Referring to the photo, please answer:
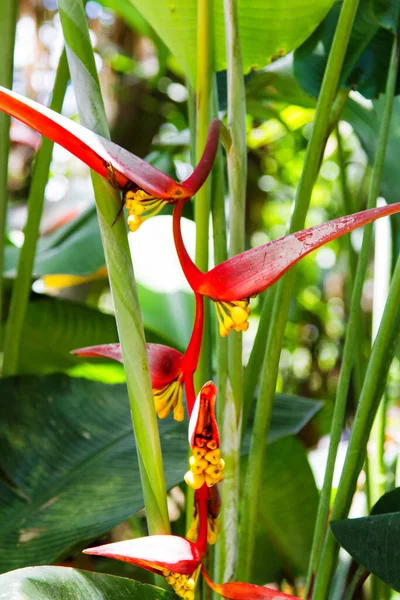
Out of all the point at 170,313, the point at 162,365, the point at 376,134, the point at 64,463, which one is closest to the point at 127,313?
the point at 162,365

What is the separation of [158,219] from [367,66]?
43 centimetres

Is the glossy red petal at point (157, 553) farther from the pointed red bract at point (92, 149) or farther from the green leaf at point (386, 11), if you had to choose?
the green leaf at point (386, 11)

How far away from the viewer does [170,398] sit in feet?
0.88

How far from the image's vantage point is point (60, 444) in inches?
19.8

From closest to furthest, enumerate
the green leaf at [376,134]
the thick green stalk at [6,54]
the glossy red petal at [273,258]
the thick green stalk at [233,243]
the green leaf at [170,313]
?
the glossy red petal at [273,258]
the thick green stalk at [233,243]
the thick green stalk at [6,54]
the green leaf at [376,134]
the green leaf at [170,313]

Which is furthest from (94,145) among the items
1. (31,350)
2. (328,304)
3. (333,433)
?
(328,304)

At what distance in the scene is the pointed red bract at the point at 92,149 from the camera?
0.70 ft

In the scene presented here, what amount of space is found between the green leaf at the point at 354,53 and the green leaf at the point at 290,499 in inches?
12.4

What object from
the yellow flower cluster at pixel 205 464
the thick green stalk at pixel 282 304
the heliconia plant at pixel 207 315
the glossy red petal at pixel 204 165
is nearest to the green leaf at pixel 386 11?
the heliconia plant at pixel 207 315

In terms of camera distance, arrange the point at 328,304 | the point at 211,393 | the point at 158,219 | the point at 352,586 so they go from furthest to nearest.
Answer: the point at 328,304
the point at 158,219
the point at 352,586
the point at 211,393

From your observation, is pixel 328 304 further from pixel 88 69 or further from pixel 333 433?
pixel 88 69

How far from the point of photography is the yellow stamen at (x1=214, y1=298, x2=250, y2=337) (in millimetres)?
222

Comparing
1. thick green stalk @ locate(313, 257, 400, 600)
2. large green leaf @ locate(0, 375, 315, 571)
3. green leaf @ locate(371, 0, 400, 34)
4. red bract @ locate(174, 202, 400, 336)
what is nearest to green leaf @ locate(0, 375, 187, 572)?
large green leaf @ locate(0, 375, 315, 571)

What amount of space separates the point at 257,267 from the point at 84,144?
0.23ft
